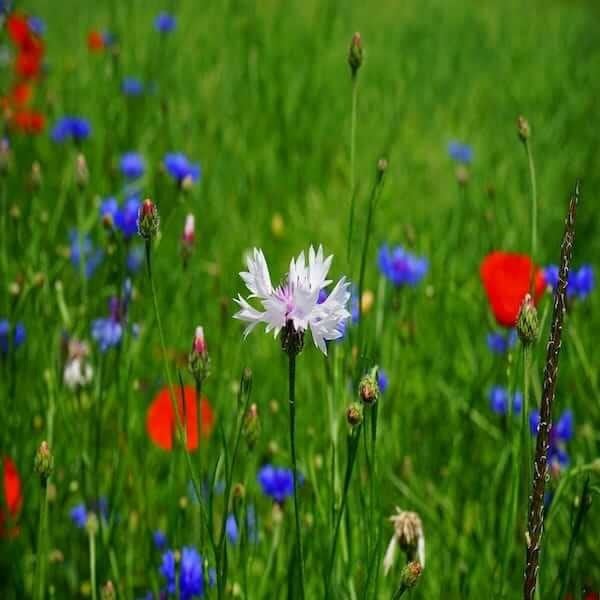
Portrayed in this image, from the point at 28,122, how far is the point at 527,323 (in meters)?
2.05

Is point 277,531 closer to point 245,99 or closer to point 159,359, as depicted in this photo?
point 159,359

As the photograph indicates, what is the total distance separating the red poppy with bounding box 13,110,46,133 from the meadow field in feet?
0.05

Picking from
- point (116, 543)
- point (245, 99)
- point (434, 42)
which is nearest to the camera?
point (116, 543)

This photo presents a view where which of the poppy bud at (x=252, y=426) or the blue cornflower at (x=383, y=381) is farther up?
the blue cornflower at (x=383, y=381)

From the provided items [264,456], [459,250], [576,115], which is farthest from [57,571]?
[576,115]

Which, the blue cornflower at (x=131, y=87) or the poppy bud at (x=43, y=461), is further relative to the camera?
the blue cornflower at (x=131, y=87)

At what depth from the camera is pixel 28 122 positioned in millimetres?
2576

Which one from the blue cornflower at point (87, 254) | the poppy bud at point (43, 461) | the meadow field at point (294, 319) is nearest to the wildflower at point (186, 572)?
the meadow field at point (294, 319)

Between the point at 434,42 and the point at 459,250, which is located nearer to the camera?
the point at 459,250

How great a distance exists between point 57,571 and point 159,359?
1.68 ft

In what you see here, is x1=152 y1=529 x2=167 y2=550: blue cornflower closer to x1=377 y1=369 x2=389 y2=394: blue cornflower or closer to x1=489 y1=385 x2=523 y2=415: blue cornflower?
x1=377 y1=369 x2=389 y2=394: blue cornflower

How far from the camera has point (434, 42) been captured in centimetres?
399

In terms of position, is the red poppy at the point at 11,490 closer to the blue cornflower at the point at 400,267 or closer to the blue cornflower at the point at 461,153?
the blue cornflower at the point at 400,267

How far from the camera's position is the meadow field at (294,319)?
1.02 metres
